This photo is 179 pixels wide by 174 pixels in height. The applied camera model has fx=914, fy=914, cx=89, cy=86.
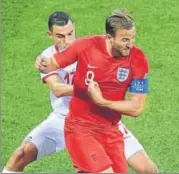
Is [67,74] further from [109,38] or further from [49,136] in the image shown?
[109,38]

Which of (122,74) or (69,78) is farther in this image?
(69,78)

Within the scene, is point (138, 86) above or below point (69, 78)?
above

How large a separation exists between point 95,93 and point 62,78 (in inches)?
51.0

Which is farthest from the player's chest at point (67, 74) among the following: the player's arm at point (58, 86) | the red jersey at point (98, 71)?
the red jersey at point (98, 71)

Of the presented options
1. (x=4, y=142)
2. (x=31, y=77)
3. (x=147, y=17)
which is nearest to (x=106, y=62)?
(x=4, y=142)

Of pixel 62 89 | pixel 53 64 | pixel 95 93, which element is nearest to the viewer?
pixel 95 93

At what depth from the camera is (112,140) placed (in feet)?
26.1

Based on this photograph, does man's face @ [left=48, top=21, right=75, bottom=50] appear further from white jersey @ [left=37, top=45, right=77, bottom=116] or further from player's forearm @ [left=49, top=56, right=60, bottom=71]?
player's forearm @ [left=49, top=56, right=60, bottom=71]

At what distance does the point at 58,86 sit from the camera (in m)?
8.57

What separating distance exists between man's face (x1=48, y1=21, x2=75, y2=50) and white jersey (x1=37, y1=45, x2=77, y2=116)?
8 centimetres

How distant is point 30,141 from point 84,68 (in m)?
1.29

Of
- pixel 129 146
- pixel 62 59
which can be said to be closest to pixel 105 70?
pixel 62 59

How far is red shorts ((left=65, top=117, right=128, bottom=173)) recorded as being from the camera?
25.3 ft

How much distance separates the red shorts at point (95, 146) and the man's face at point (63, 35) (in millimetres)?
1090
